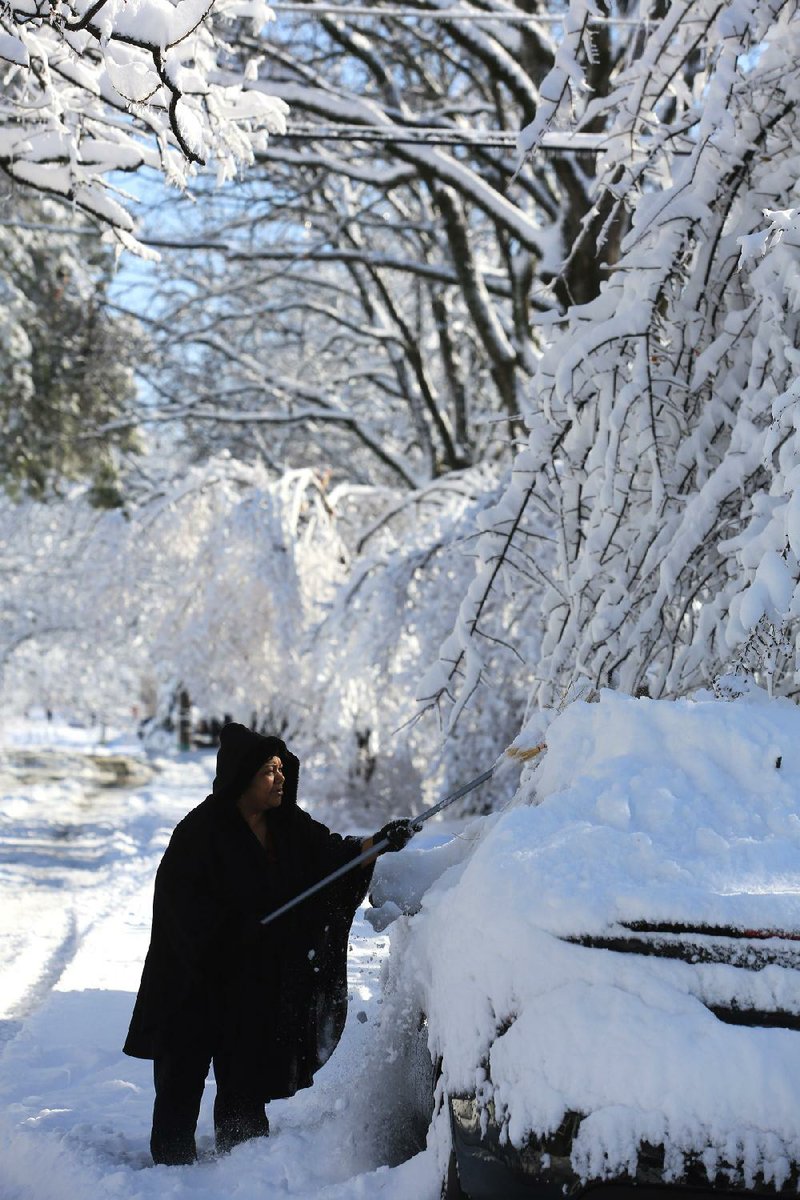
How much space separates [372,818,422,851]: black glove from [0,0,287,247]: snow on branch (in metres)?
2.83

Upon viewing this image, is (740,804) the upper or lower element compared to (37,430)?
lower

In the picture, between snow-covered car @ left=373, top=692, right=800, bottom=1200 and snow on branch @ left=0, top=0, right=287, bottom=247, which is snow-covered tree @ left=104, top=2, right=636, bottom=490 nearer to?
snow on branch @ left=0, top=0, right=287, bottom=247

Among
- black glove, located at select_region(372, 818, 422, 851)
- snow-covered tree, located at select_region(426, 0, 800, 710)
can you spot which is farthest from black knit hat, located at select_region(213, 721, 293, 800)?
snow-covered tree, located at select_region(426, 0, 800, 710)

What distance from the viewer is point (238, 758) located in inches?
147

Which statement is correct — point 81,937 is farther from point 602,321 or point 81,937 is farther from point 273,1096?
point 602,321

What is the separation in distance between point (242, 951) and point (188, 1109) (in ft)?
1.57

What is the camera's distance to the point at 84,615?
15523 millimetres

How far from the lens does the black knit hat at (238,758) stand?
3.73 meters

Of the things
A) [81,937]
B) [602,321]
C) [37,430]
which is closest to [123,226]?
[602,321]

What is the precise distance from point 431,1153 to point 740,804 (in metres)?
1.08

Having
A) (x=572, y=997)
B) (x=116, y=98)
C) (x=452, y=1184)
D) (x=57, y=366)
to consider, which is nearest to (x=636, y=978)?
(x=572, y=997)

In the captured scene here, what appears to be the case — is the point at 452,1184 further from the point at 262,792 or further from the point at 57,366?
the point at 57,366

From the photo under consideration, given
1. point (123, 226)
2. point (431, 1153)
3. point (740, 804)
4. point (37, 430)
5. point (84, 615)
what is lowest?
point (431, 1153)

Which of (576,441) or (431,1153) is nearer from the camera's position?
(431,1153)
